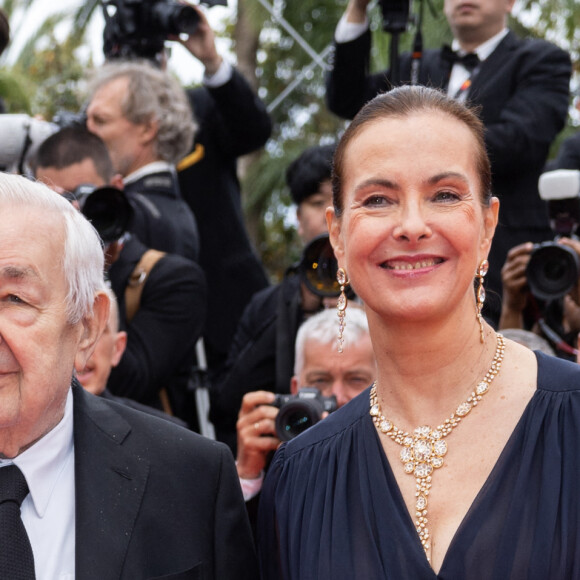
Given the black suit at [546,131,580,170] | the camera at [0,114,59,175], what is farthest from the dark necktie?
the black suit at [546,131,580,170]

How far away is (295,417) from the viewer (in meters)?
3.33

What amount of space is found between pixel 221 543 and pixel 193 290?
1.99 metres

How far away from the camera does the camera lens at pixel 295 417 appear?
10.8 feet

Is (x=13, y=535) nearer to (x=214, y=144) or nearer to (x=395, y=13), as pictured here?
(x=395, y=13)

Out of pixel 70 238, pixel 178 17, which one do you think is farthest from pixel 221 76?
pixel 70 238

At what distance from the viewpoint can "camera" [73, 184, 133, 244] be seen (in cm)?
412

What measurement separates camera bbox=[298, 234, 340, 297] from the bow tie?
1122 mm

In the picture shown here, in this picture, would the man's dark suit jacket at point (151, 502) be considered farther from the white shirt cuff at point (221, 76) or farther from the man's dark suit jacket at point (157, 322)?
the white shirt cuff at point (221, 76)

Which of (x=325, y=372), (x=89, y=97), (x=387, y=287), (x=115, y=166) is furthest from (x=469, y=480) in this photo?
(x=89, y=97)

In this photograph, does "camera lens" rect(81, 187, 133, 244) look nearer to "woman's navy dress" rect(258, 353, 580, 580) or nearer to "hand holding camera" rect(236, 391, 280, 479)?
"hand holding camera" rect(236, 391, 280, 479)

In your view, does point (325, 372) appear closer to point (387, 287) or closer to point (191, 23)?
point (387, 287)

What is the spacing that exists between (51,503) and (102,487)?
118mm

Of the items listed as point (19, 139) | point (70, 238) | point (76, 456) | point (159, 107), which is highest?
point (159, 107)

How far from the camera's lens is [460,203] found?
2.36 m
